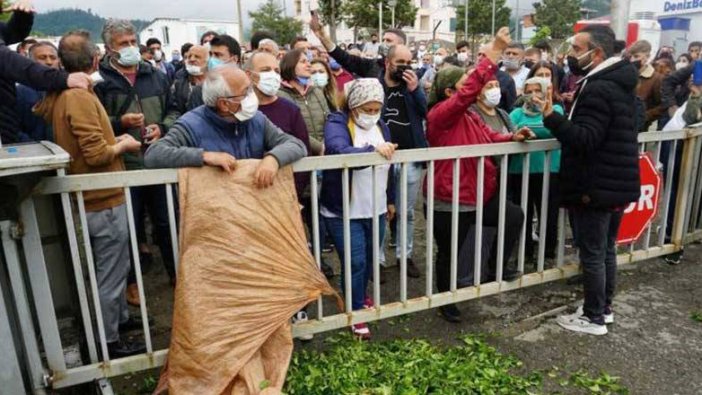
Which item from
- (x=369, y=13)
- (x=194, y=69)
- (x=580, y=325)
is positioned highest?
(x=369, y=13)

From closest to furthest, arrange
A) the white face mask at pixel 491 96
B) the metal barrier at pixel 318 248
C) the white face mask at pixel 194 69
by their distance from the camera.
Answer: the metal barrier at pixel 318 248 → the white face mask at pixel 491 96 → the white face mask at pixel 194 69

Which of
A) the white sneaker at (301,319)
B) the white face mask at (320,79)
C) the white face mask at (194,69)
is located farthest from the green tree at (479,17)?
the white sneaker at (301,319)

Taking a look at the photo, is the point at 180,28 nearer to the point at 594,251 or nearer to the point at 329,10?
the point at 329,10

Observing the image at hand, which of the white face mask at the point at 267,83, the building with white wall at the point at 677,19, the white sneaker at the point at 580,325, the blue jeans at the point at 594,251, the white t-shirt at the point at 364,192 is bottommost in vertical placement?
the white sneaker at the point at 580,325

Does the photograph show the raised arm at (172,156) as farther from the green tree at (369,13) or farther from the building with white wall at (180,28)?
the building with white wall at (180,28)

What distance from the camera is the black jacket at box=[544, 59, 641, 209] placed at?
11.3 feet

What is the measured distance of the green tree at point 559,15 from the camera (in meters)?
65.0

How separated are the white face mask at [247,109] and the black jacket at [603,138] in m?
1.86

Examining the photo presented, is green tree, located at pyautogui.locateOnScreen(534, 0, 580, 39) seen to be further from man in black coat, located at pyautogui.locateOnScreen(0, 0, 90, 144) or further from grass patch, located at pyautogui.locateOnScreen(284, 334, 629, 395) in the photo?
man in black coat, located at pyautogui.locateOnScreen(0, 0, 90, 144)

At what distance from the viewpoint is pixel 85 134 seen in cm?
329

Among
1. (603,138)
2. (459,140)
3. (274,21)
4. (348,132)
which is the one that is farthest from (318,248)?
(274,21)

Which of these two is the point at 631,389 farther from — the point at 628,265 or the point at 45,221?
the point at 45,221

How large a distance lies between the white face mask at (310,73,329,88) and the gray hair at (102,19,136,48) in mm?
1742

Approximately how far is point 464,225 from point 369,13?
4224 cm
